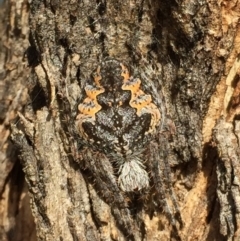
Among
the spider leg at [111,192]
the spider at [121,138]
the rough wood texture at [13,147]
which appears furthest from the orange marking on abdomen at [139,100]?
the rough wood texture at [13,147]

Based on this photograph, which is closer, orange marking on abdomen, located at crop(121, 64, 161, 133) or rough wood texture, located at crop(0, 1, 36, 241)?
orange marking on abdomen, located at crop(121, 64, 161, 133)

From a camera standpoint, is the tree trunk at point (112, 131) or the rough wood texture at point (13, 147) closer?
the tree trunk at point (112, 131)

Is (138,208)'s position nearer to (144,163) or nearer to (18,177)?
(144,163)

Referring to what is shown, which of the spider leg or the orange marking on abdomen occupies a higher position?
the orange marking on abdomen

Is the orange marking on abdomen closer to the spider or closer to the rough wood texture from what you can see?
the spider

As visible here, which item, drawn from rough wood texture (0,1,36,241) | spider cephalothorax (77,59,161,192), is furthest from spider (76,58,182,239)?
rough wood texture (0,1,36,241)

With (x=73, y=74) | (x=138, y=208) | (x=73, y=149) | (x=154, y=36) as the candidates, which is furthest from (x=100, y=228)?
(x=154, y=36)

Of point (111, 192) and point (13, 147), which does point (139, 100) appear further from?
point (13, 147)

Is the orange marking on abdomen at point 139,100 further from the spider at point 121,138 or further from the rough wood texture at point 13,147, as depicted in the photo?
the rough wood texture at point 13,147

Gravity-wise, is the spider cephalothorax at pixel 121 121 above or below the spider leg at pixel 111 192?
above
